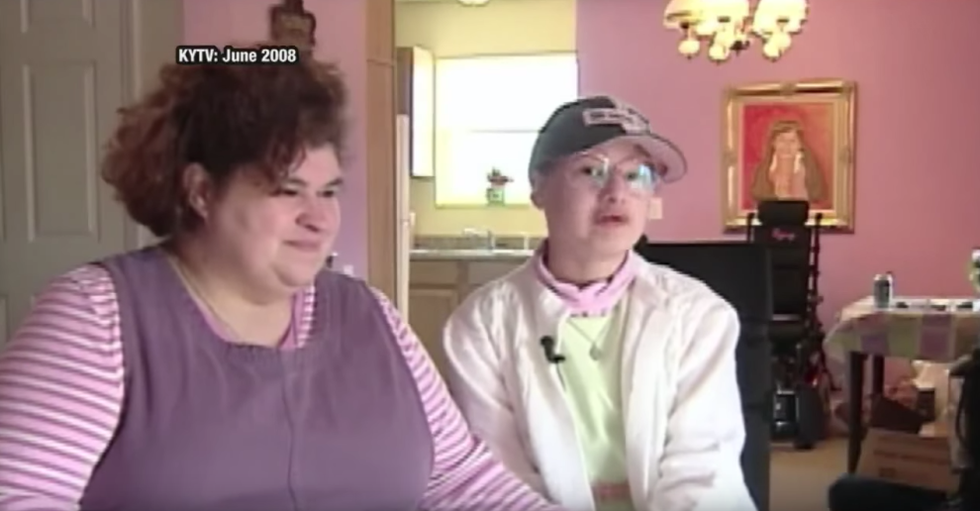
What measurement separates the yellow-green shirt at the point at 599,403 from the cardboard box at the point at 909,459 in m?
1.96

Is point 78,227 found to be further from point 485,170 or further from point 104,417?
point 485,170

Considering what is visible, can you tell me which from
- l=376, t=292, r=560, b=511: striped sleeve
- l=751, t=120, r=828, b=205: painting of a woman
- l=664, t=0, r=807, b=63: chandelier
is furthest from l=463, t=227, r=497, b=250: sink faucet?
l=376, t=292, r=560, b=511: striped sleeve

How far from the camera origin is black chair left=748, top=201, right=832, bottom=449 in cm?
521

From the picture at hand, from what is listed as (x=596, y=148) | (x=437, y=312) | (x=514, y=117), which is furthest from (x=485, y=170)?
(x=596, y=148)

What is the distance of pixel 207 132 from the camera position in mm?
1278

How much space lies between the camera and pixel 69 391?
3.79 feet

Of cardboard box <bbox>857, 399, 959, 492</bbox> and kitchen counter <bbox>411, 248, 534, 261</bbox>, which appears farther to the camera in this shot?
kitchen counter <bbox>411, 248, 534, 261</bbox>

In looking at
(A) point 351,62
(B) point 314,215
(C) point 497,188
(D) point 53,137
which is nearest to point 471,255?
(C) point 497,188

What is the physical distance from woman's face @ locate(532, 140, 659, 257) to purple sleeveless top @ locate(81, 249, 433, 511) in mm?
314

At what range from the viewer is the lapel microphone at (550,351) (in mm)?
1497

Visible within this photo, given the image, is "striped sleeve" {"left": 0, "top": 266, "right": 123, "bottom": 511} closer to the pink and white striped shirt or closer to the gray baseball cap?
the pink and white striped shirt

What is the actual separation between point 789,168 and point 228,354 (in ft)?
16.8

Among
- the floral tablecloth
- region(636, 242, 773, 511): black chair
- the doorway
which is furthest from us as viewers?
the floral tablecloth

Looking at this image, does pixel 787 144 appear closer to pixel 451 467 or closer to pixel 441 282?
pixel 441 282
